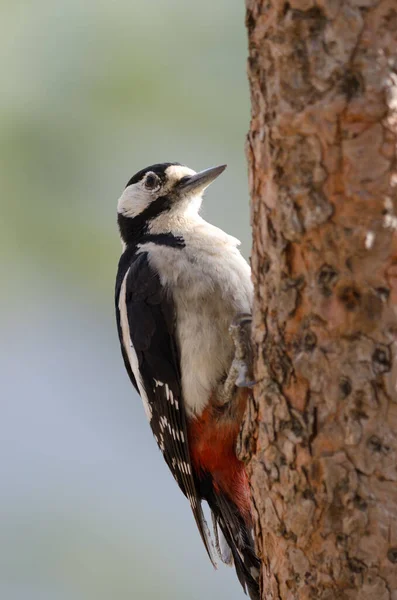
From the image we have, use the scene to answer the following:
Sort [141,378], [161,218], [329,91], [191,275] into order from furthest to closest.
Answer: [161,218] → [141,378] → [191,275] → [329,91]

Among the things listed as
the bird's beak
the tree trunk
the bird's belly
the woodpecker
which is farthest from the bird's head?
the tree trunk

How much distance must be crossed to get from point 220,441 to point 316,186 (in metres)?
1.65

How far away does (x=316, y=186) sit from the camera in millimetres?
2197

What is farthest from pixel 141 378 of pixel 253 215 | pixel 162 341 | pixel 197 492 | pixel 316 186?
pixel 316 186

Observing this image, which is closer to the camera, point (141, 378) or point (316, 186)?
point (316, 186)

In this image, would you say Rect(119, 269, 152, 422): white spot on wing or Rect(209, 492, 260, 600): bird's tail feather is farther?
Rect(119, 269, 152, 422): white spot on wing

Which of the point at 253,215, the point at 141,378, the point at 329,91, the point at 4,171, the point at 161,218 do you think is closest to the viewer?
the point at 329,91

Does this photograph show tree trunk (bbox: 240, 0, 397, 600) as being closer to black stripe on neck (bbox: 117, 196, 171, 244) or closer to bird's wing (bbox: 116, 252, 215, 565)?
bird's wing (bbox: 116, 252, 215, 565)

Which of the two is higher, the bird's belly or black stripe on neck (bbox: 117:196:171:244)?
black stripe on neck (bbox: 117:196:171:244)

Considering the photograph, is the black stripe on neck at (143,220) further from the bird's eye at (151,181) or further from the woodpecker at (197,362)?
the woodpecker at (197,362)

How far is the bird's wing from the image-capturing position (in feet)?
11.9

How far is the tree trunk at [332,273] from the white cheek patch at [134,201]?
6.29 ft

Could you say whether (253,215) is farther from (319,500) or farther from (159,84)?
→ (159,84)

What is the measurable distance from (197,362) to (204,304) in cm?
24
